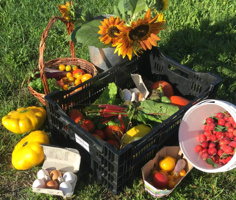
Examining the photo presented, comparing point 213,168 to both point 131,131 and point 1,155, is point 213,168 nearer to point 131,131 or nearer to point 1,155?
point 131,131

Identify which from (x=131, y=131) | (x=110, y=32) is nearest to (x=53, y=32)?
(x=110, y=32)

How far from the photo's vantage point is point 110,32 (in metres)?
2.31

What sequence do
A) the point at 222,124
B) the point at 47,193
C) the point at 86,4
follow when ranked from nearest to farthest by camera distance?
1. the point at 47,193
2. the point at 222,124
3. the point at 86,4

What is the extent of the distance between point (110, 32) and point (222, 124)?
1.04 m

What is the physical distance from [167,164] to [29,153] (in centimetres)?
97

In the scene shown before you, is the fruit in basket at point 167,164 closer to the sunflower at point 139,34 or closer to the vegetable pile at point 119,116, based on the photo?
the vegetable pile at point 119,116

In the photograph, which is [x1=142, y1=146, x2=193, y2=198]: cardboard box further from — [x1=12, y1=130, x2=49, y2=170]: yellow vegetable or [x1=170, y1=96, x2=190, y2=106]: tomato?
[x1=12, y1=130, x2=49, y2=170]: yellow vegetable

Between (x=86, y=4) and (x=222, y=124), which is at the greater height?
(x=86, y=4)

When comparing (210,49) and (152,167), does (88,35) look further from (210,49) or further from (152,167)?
(210,49)

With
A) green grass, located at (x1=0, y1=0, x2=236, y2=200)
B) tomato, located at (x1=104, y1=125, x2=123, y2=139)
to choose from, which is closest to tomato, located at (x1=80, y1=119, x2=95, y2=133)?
tomato, located at (x1=104, y1=125, x2=123, y2=139)

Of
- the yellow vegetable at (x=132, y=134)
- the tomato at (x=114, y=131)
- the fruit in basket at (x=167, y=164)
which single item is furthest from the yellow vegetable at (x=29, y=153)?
the fruit in basket at (x=167, y=164)

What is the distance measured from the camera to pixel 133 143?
6.36 feet

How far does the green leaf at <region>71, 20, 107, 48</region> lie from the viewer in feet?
8.17

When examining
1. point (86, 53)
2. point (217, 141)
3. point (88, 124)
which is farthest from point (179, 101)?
point (86, 53)
